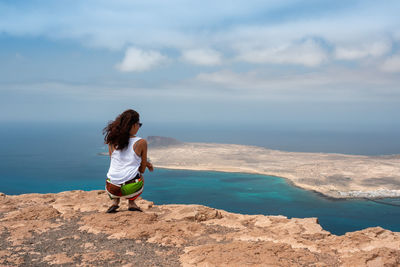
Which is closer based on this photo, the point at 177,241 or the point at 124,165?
the point at 177,241

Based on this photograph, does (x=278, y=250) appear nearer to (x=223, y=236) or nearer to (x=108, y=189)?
(x=223, y=236)

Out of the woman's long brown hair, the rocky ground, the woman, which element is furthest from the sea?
the woman's long brown hair

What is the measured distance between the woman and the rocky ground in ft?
1.85

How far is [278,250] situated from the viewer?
182 inches

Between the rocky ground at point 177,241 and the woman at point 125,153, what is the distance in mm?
564

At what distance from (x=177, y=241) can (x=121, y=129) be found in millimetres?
2453

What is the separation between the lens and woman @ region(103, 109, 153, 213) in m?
6.14

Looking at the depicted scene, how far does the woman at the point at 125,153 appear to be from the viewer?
242 inches

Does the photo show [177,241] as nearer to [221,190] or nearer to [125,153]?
[125,153]

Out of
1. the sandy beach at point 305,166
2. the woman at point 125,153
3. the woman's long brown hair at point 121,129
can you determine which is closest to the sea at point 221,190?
the sandy beach at point 305,166

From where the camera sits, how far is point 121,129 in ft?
20.0

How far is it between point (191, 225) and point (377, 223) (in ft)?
175

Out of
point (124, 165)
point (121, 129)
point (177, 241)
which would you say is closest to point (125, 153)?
point (124, 165)

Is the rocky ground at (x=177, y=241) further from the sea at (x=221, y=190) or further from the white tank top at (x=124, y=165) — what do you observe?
the sea at (x=221, y=190)
